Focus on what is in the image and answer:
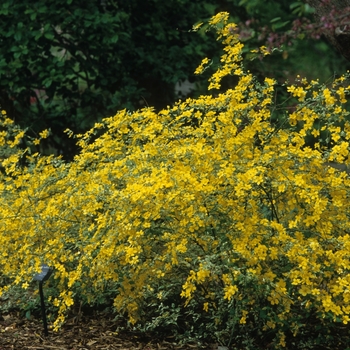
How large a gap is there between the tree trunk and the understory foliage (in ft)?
4.23

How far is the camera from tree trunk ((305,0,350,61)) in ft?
17.4

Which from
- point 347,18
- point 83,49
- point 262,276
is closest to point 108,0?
point 83,49

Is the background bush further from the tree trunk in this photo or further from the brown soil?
the brown soil

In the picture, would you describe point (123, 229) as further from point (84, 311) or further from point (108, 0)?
point (108, 0)

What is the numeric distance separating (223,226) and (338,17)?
2.13 metres

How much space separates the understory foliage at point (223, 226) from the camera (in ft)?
11.8

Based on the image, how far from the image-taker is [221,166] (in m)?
3.67

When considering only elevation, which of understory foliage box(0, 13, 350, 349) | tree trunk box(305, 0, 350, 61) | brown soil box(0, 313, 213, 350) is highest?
tree trunk box(305, 0, 350, 61)

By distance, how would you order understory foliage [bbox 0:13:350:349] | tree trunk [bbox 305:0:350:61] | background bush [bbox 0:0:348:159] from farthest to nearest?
background bush [bbox 0:0:348:159] → tree trunk [bbox 305:0:350:61] → understory foliage [bbox 0:13:350:349]

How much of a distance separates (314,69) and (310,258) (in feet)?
25.5

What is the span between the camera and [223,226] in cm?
388

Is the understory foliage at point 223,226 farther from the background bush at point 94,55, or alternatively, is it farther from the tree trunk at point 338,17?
the background bush at point 94,55

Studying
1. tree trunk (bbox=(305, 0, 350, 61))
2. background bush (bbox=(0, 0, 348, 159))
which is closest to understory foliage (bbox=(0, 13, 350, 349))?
tree trunk (bbox=(305, 0, 350, 61))

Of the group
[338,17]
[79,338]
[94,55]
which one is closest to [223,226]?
[79,338]
